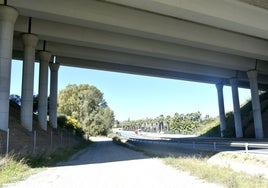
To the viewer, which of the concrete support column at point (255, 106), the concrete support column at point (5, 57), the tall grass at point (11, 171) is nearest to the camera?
the tall grass at point (11, 171)

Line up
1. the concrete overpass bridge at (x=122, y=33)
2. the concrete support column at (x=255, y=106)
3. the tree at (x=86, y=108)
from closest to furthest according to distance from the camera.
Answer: the concrete overpass bridge at (x=122, y=33) → the concrete support column at (x=255, y=106) → the tree at (x=86, y=108)

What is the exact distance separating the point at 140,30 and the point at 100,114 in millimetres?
76551

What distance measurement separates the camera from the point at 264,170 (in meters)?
15.7

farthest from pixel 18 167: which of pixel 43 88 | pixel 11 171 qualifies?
pixel 43 88

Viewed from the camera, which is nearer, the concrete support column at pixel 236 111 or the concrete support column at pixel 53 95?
the concrete support column at pixel 53 95

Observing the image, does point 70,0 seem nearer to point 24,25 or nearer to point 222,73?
point 24,25

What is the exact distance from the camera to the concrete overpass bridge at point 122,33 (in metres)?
23.2

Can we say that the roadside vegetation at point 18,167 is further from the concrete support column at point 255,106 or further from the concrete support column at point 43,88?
the concrete support column at point 255,106

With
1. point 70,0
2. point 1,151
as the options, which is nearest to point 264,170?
point 1,151

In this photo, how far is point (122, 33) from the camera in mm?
29031

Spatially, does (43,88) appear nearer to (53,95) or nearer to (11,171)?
(53,95)

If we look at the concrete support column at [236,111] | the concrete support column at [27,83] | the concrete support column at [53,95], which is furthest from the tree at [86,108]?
the concrete support column at [27,83]

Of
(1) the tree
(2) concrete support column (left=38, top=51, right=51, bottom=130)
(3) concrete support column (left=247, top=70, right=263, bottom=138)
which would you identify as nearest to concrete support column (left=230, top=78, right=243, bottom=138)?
(3) concrete support column (left=247, top=70, right=263, bottom=138)

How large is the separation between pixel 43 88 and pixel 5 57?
1304 centimetres
